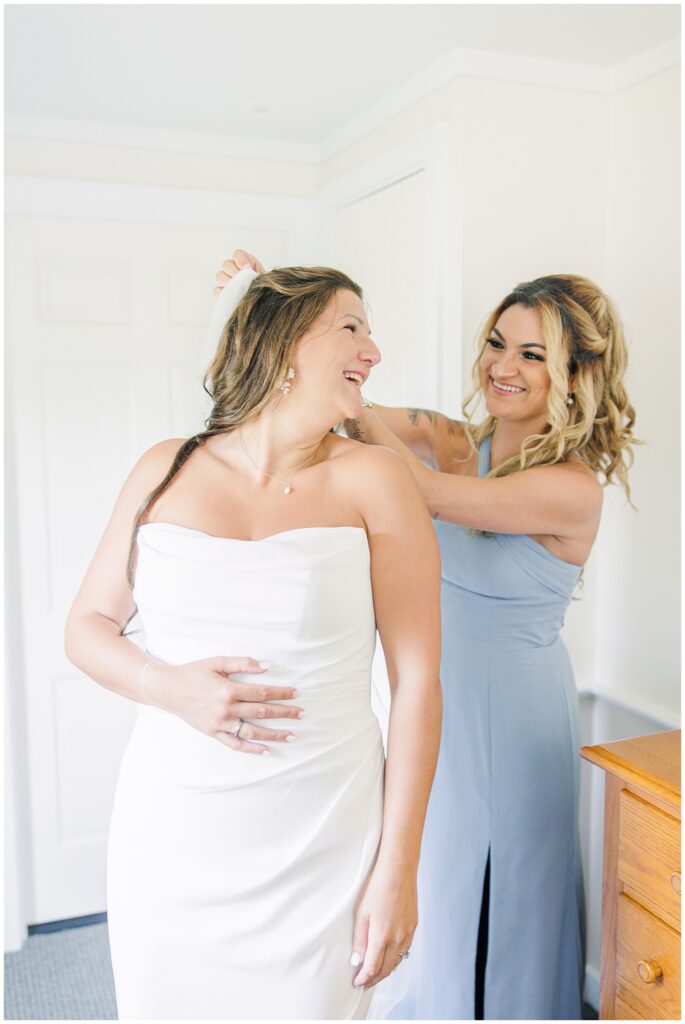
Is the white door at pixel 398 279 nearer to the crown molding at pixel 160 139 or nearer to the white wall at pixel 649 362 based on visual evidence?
the crown molding at pixel 160 139

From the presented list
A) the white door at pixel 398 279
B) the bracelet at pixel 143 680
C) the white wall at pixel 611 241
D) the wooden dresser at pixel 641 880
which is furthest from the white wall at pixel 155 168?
the wooden dresser at pixel 641 880

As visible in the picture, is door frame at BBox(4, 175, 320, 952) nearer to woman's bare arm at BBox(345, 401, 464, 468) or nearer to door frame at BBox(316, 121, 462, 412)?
door frame at BBox(316, 121, 462, 412)

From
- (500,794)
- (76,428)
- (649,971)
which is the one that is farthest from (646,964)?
(76,428)

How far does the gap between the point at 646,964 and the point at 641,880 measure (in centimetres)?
A: 13

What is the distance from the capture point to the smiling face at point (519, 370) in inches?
69.1

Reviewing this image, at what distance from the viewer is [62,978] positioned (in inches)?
102

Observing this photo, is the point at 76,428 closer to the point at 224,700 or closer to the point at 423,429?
the point at 423,429

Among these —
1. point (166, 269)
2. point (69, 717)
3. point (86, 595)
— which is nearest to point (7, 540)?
point (69, 717)

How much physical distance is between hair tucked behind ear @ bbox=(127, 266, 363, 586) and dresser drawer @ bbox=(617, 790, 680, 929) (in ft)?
3.12

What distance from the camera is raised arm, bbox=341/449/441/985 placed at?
1.27m

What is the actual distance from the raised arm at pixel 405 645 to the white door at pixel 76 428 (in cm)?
162

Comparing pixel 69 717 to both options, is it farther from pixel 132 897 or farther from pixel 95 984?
pixel 132 897

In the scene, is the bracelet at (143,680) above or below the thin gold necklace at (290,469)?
Answer: below

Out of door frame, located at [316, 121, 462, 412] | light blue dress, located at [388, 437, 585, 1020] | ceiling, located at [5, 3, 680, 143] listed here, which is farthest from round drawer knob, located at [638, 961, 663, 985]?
ceiling, located at [5, 3, 680, 143]
